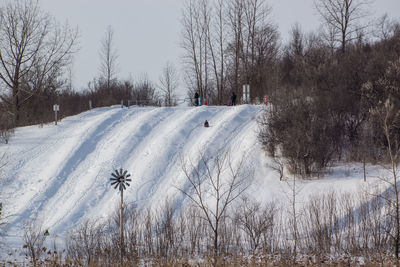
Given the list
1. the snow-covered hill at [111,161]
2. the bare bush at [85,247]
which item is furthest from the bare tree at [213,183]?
the bare bush at [85,247]

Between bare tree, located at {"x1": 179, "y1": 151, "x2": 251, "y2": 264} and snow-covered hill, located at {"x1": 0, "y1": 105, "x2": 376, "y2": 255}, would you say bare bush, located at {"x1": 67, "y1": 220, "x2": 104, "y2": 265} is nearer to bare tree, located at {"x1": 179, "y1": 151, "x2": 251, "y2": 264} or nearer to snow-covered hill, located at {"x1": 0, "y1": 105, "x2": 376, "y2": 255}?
snow-covered hill, located at {"x1": 0, "y1": 105, "x2": 376, "y2": 255}

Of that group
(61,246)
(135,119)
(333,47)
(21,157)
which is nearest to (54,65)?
(135,119)

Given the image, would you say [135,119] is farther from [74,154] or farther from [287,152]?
[287,152]

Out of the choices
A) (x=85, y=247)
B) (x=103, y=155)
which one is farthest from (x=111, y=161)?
(x=85, y=247)

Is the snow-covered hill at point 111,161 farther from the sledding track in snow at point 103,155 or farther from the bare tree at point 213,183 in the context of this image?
A: the bare tree at point 213,183

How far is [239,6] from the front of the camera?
127ft

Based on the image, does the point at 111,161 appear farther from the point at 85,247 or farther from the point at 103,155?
the point at 85,247

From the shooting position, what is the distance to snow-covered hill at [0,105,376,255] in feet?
64.4

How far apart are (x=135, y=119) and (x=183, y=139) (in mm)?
5724

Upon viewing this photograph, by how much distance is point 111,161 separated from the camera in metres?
23.5

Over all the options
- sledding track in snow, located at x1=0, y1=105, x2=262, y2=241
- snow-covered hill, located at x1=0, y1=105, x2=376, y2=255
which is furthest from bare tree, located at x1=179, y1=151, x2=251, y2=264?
sledding track in snow, located at x1=0, y1=105, x2=262, y2=241

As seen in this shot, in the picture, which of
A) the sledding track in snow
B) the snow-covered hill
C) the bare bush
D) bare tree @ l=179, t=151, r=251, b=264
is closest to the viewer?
the bare bush

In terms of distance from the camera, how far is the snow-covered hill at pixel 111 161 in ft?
64.4

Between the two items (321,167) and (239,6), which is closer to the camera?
(321,167)
